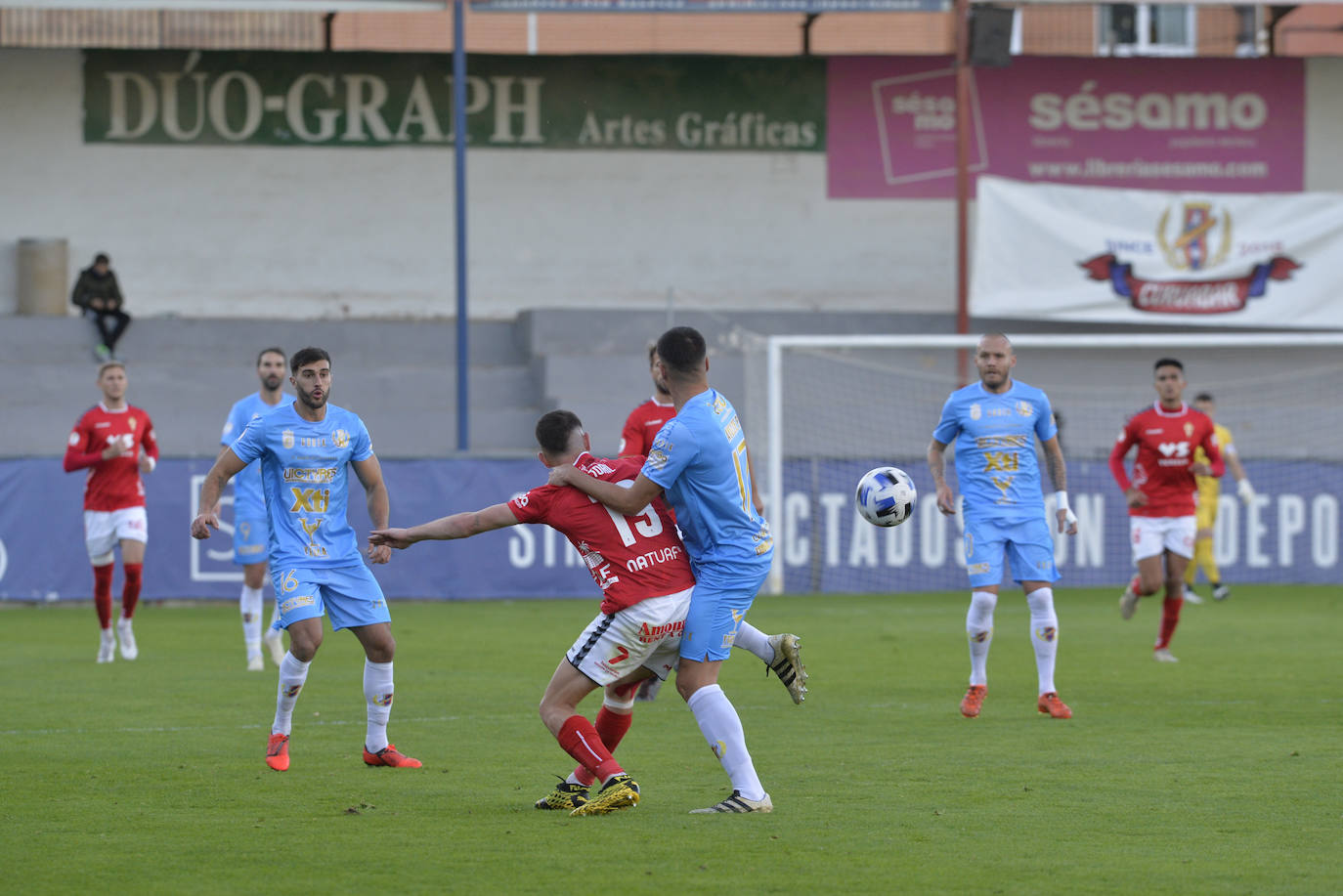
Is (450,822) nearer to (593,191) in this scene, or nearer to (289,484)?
(289,484)

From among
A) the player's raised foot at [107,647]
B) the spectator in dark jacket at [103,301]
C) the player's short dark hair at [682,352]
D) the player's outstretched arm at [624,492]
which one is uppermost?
the spectator in dark jacket at [103,301]

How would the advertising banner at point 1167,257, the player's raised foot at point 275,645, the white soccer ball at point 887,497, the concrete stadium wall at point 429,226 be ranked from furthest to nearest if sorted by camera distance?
the concrete stadium wall at point 429,226
the advertising banner at point 1167,257
the player's raised foot at point 275,645
the white soccer ball at point 887,497

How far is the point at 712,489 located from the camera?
7.03m

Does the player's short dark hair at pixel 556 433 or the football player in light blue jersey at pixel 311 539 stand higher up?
the player's short dark hair at pixel 556 433

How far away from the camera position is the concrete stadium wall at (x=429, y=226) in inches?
1095

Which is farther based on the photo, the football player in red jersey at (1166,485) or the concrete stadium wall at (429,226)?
the concrete stadium wall at (429,226)

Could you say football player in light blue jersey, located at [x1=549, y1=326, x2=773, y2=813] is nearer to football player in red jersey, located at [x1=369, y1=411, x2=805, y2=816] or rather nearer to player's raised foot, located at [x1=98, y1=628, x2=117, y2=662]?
football player in red jersey, located at [x1=369, y1=411, x2=805, y2=816]

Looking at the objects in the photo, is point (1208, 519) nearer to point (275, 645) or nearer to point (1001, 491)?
point (1001, 491)

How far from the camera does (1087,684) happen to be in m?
11.8

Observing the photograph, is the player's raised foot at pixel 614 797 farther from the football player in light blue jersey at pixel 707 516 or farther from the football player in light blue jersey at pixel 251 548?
the football player in light blue jersey at pixel 251 548

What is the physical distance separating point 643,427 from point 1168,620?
5.34 metres

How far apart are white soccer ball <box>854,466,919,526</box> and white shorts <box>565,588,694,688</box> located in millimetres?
2301

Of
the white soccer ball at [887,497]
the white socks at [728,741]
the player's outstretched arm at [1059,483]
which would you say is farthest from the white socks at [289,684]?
the player's outstretched arm at [1059,483]

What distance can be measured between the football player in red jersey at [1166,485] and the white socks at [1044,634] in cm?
342
